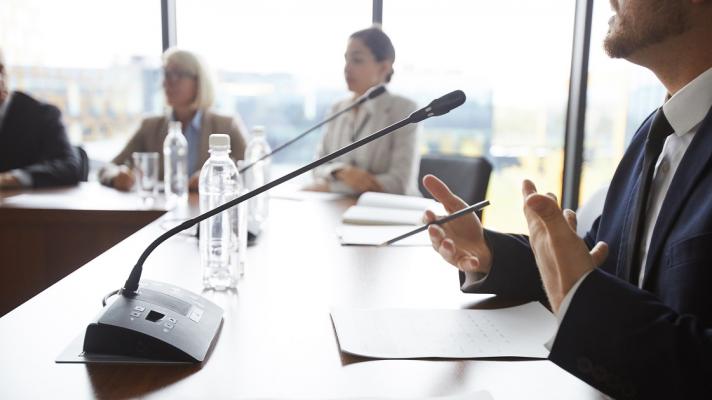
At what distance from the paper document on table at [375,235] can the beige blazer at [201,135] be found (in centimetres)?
153

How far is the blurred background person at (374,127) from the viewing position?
3.04m

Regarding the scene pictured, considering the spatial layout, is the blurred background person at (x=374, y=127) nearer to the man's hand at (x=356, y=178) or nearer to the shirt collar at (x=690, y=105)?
the man's hand at (x=356, y=178)

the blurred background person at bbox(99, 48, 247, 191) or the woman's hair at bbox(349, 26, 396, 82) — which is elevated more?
the woman's hair at bbox(349, 26, 396, 82)

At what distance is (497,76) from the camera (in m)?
4.45

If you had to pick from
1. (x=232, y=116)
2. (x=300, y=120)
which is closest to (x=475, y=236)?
(x=232, y=116)

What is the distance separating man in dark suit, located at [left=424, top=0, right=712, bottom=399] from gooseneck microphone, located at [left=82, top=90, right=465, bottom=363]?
1.61 ft

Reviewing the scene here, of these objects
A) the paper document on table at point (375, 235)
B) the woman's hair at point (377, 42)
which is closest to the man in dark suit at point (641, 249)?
the paper document on table at point (375, 235)

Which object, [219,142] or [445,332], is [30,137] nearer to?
[219,142]

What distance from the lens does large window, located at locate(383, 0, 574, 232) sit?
14.2 ft

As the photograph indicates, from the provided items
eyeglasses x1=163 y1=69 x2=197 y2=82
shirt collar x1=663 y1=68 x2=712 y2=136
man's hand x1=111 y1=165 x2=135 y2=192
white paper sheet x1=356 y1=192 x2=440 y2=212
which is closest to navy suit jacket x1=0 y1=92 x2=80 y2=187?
man's hand x1=111 y1=165 x2=135 y2=192

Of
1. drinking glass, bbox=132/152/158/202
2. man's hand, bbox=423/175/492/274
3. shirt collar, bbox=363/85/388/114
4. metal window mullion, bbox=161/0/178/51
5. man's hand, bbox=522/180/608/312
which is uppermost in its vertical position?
metal window mullion, bbox=161/0/178/51

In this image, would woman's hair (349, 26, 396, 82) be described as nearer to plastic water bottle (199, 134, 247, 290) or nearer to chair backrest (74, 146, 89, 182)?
chair backrest (74, 146, 89, 182)

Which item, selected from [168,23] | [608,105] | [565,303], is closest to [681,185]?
Result: [565,303]

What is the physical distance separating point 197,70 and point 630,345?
2.95 meters
